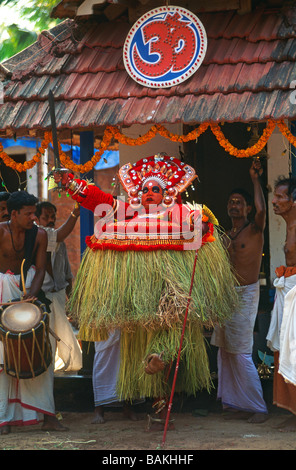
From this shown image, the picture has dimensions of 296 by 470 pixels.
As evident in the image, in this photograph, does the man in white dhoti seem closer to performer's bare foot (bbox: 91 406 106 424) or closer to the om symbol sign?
performer's bare foot (bbox: 91 406 106 424)

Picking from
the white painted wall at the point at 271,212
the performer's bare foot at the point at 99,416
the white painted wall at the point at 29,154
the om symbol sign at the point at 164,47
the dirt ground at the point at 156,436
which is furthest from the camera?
the white painted wall at the point at 29,154

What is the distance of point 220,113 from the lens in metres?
6.48

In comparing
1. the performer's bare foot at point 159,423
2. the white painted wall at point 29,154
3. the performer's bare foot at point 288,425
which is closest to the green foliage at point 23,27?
the white painted wall at point 29,154

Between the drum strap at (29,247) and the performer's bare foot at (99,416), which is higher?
the drum strap at (29,247)

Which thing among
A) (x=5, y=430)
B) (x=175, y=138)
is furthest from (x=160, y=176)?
(x=5, y=430)

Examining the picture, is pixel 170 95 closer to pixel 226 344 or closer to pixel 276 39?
pixel 276 39

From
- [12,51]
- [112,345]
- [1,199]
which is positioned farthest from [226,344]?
[12,51]

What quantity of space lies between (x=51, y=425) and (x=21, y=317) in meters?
1.05

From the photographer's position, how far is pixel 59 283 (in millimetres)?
7516

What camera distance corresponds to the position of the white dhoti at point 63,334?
727 centimetres

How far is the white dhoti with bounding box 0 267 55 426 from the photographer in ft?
Result: 20.9

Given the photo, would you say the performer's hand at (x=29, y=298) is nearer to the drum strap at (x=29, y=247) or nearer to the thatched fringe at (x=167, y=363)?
the drum strap at (x=29, y=247)

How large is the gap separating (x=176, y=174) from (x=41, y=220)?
181 cm
